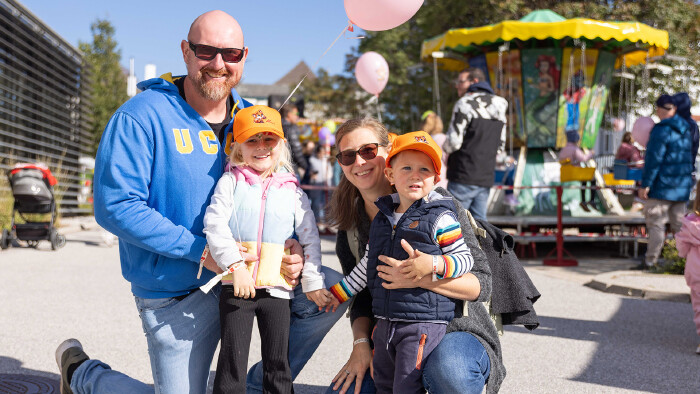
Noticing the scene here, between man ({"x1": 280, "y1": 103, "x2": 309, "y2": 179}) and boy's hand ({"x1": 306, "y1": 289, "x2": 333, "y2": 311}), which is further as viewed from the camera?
man ({"x1": 280, "y1": 103, "x2": 309, "y2": 179})

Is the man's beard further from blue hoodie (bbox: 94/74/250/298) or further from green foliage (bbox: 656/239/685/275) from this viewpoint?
green foliage (bbox: 656/239/685/275)

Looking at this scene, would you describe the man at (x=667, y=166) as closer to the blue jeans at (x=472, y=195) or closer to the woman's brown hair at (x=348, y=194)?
the blue jeans at (x=472, y=195)

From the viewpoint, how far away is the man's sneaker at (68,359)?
348 centimetres

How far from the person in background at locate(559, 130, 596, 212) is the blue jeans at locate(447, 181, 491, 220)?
6.24 meters

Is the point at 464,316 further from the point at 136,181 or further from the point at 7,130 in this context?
the point at 7,130

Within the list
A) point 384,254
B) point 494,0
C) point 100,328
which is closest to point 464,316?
point 384,254

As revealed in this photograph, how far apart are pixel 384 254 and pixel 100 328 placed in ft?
11.8

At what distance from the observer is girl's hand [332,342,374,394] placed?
318cm

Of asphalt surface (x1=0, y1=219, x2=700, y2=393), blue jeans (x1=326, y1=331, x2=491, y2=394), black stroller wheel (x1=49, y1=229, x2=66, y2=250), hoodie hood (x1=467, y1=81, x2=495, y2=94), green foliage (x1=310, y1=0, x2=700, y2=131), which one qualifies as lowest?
asphalt surface (x1=0, y1=219, x2=700, y2=393)

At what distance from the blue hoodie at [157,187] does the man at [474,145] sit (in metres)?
4.88

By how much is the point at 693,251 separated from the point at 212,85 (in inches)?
161

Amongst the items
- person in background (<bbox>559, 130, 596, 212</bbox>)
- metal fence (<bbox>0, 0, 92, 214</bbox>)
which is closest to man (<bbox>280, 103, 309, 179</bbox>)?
person in background (<bbox>559, 130, 596, 212</bbox>)

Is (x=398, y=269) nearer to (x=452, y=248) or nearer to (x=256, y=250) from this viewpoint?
(x=452, y=248)

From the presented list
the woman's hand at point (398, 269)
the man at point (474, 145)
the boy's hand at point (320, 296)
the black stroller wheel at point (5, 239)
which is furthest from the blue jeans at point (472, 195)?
the black stroller wheel at point (5, 239)
